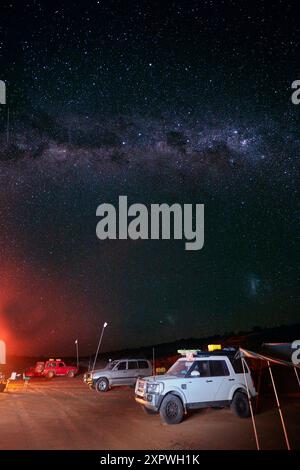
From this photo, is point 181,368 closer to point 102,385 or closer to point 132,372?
point 102,385

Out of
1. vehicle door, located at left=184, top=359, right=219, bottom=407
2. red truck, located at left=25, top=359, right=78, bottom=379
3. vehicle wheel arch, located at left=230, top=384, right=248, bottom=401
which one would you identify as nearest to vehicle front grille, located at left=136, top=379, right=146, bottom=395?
vehicle door, located at left=184, top=359, right=219, bottom=407

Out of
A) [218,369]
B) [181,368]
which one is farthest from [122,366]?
[218,369]

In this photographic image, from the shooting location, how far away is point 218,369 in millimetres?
14109

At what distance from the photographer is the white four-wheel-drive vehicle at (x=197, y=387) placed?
12930 millimetres

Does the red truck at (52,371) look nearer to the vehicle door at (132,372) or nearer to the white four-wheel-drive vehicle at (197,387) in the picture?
the vehicle door at (132,372)

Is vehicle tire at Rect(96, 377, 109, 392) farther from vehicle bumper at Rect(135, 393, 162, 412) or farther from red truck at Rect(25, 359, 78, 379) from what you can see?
red truck at Rect(25, 359, 78, 379)

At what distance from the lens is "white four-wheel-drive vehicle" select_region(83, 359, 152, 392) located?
23484 mm

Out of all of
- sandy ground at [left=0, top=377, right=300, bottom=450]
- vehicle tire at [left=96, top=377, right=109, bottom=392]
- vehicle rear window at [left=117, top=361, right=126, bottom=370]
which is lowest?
sandy ground at [left=0, top=377, right=300, bottom=450]

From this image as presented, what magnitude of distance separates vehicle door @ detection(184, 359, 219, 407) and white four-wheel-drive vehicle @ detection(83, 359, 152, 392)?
1105 cm

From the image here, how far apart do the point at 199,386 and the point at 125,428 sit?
280 centimetres

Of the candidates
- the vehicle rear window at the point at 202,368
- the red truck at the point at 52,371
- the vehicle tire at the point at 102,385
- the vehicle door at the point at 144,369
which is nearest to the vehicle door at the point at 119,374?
the vehicle tire at the point at 102,385
